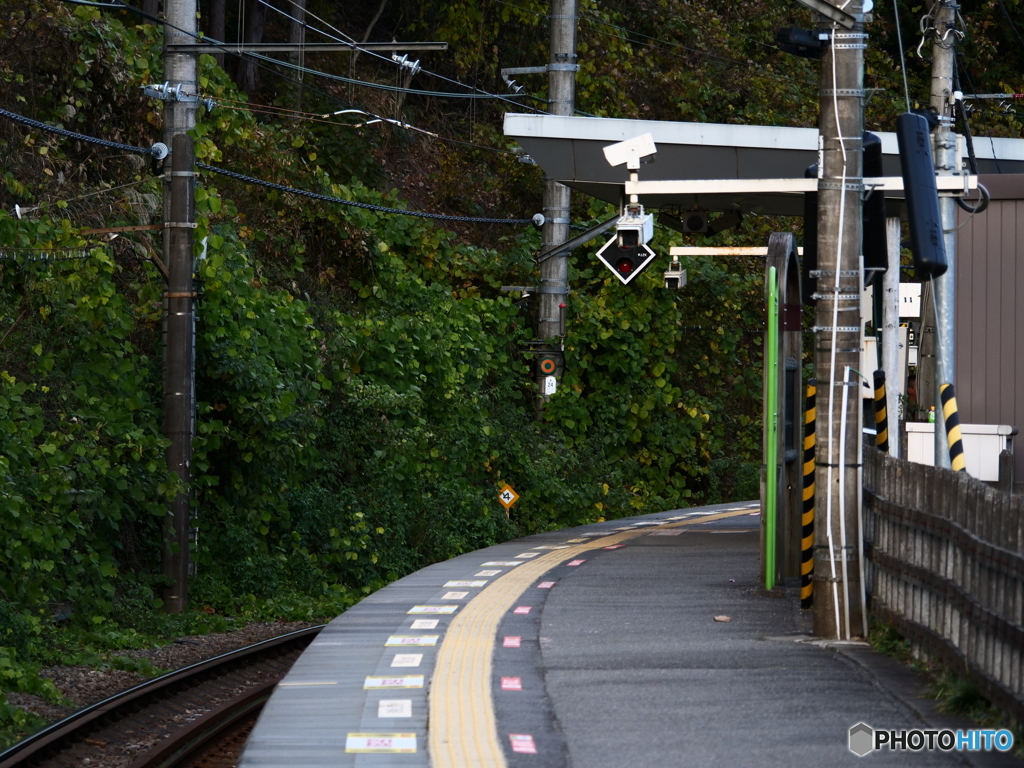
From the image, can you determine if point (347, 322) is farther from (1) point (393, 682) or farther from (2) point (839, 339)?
(1) point (393, 682)

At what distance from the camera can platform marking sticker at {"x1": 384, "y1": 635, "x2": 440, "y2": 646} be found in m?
8.70

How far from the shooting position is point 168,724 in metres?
10.2

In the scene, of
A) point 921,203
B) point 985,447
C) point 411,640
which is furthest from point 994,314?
point 411,640

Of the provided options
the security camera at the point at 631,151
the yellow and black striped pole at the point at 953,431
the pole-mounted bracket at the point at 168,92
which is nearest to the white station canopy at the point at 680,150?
the security camera at the point at 631,151

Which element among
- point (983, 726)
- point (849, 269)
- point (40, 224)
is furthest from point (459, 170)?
point (983, 726)

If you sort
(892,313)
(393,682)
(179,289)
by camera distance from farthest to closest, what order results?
(179,289), (892,313), (393,682)

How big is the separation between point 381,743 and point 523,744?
67cm

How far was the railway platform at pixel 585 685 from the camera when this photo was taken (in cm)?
614

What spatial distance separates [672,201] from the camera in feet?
48.4

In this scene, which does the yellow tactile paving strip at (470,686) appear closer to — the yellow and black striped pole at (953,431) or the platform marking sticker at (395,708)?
the platform marking sticker at (395,708)

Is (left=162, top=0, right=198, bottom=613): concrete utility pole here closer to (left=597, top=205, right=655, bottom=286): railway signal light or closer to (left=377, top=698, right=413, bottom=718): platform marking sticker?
(left=597, top=205, right=655, bottom=286): railway signal light

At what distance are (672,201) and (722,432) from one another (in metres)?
11.5

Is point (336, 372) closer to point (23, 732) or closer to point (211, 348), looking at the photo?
point (211, 348)

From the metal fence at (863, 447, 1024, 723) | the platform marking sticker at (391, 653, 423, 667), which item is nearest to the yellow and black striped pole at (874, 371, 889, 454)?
the metal fence at (863, 447, 1024, 723)
